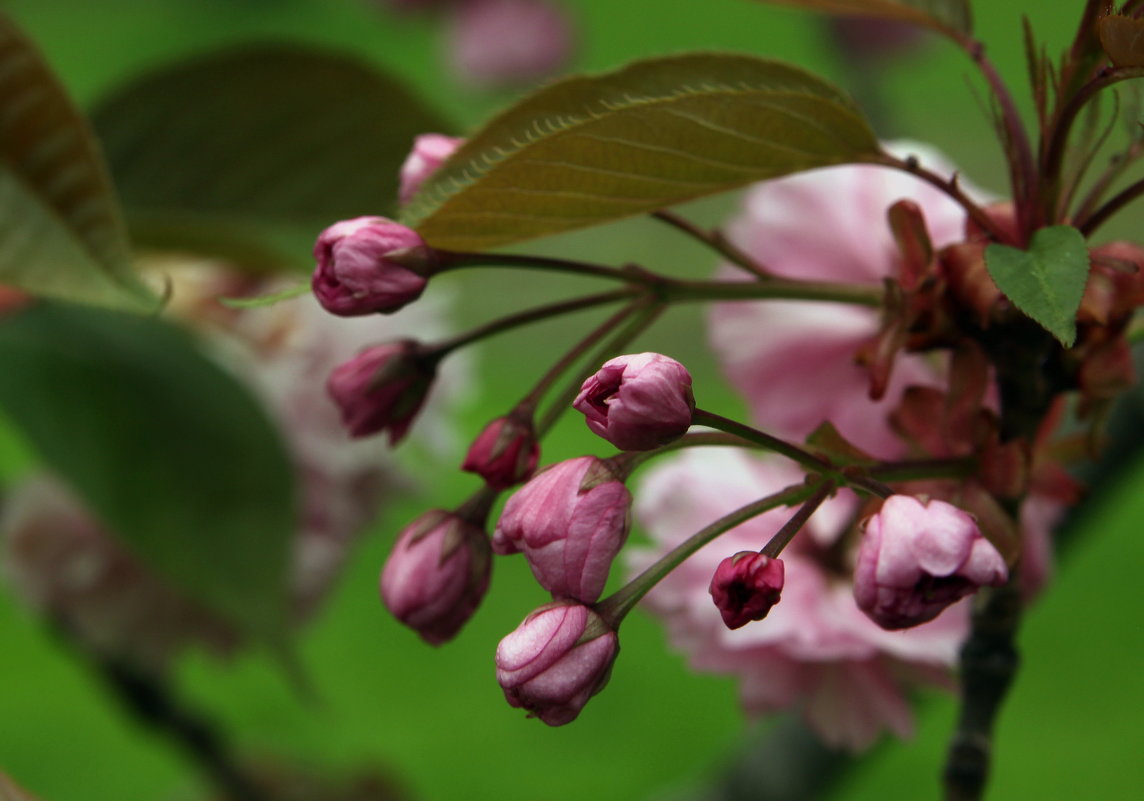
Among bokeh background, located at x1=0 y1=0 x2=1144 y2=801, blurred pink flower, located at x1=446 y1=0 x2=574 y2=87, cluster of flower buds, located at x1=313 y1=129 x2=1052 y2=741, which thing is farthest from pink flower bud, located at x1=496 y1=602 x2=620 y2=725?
blurred pink flower, located at x1=446 y1=0 x2=574 y2=87

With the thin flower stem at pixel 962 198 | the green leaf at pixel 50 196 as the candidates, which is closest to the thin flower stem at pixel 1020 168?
the thin flower stem at pixel 962 198

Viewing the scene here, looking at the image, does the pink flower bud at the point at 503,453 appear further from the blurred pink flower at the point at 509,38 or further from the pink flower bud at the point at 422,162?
the blurred pink flower at the point at 509,38

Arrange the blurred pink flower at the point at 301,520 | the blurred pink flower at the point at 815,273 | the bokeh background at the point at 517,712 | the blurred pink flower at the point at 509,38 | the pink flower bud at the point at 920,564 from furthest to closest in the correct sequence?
the blurred pink flower at the point at 509,38, the bokeh background at the point at 517,712, the blurred pink flower at the point at 301,520, the blurred pink flower at the point at 815,273, the pink flower bud at the point at 920,564

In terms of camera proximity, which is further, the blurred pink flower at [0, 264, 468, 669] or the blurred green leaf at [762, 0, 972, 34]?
the blurred pink flower at [0, 264, 468, 669]

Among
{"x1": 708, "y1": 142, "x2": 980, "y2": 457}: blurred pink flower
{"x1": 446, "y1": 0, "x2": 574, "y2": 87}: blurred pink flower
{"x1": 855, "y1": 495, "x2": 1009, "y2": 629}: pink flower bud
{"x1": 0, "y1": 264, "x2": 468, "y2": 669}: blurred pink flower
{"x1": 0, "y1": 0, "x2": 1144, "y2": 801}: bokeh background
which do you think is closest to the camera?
{"x1": 855, "y1": 495, "x2": 1009, "y2": 629}: pink flower bud

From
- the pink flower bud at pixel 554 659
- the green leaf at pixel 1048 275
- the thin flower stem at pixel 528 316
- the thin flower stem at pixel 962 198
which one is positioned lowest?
the pink flower bud at pixel 554 659

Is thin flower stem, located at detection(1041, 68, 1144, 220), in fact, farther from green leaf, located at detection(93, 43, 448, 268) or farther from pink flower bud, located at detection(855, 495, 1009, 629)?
green leaf, located at detection(93, 43, 448, 268)

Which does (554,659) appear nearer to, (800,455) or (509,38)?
(800,455)

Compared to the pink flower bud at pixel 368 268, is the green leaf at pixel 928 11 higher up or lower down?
higher up
